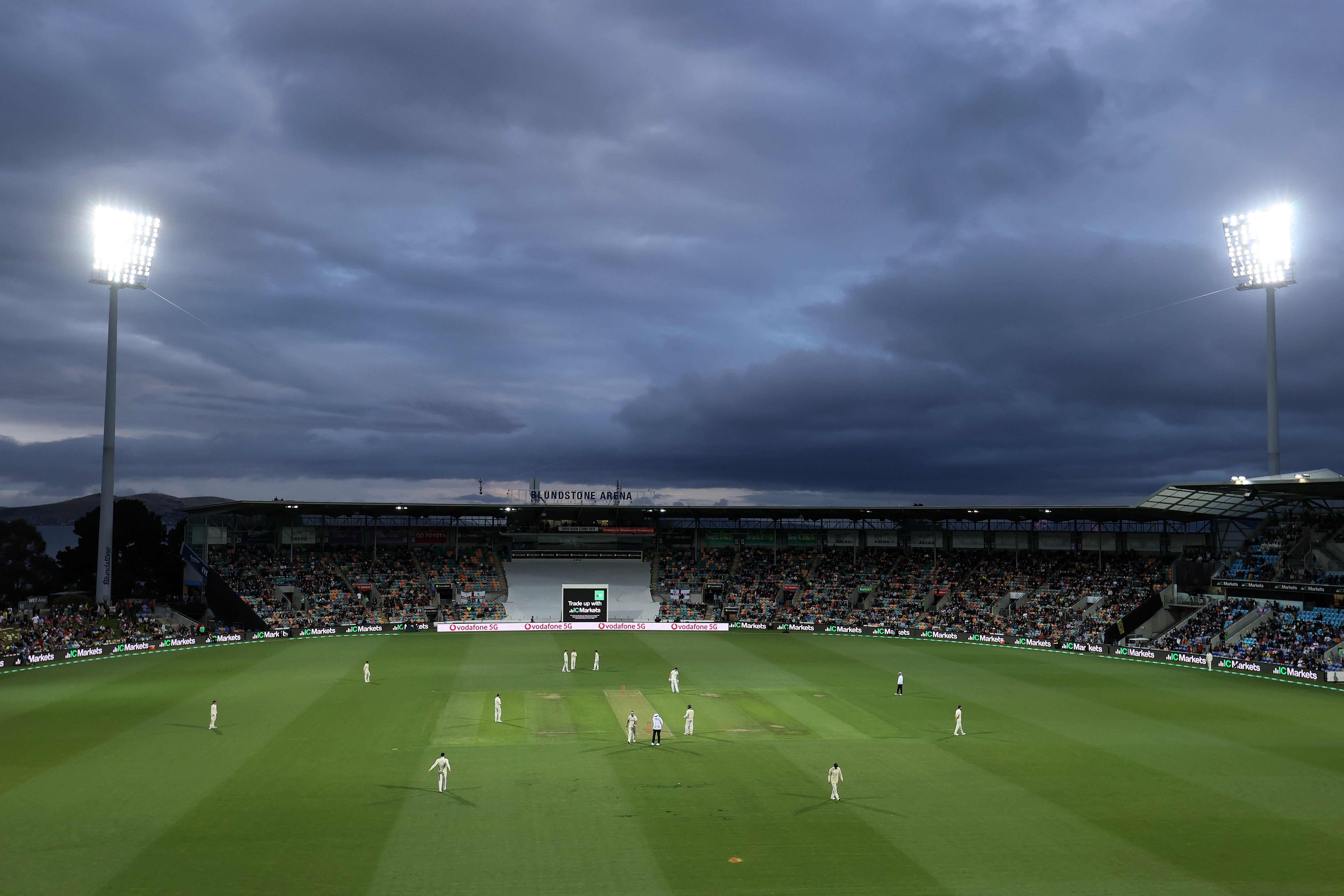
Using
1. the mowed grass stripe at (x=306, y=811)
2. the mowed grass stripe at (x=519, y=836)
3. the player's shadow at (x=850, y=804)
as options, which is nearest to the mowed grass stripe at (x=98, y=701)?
the mowed grass stripe at (x=306, y=811)

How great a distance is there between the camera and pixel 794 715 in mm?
36375

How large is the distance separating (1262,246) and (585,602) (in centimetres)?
5380

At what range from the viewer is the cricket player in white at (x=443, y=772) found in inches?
980

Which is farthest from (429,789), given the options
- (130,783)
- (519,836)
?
(130,783)

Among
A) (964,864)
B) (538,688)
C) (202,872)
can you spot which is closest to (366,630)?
(538,688)

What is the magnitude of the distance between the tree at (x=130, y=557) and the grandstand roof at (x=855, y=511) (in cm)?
2206

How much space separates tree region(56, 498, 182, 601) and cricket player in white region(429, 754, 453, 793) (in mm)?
79440

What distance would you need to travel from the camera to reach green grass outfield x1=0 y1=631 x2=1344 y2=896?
1898cm

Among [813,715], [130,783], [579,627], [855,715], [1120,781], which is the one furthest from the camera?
[579,627]

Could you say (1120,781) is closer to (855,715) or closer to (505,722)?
(855,715)

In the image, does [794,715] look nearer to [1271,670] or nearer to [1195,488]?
[1271,670]

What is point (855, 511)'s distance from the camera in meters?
84.5

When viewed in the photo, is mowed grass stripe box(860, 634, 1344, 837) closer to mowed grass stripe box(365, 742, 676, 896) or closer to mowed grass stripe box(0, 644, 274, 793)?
mowed grass stripe box(365, 742, 676, 896)

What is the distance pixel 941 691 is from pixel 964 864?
24.5m
